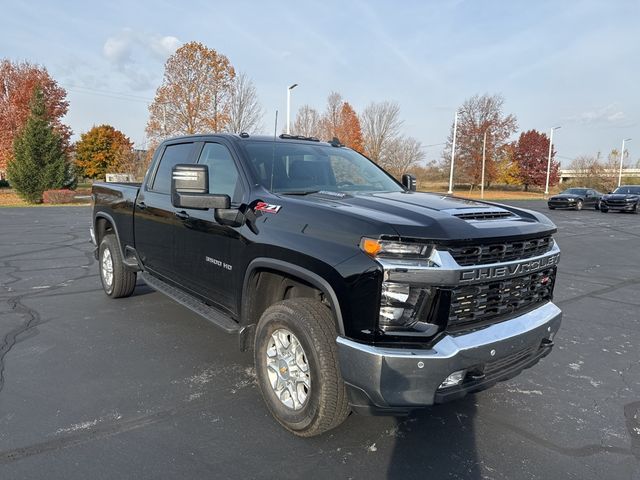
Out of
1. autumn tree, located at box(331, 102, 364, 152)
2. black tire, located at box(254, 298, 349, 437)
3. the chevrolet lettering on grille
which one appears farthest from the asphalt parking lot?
autumn tree, located at box(331, 102, 364, 152)

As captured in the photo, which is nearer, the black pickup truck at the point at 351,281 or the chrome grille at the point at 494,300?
the black pickup truck at the point at 351,281

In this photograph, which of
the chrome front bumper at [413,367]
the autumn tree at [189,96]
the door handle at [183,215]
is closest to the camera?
the chrome front bumper at [413,367]

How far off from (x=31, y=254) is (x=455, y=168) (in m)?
46.5

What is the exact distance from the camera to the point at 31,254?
30.0ft

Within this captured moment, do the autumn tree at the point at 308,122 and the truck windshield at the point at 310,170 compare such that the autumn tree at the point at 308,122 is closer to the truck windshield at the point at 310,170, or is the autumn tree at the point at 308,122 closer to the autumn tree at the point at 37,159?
the autumn tree at the point at 37,159

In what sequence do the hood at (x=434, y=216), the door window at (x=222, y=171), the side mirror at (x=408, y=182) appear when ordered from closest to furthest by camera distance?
1. the hood at (x=434, y=216)
2. the door window at (x=222, y=171)
3. the side mirror at (x=408, y=182)

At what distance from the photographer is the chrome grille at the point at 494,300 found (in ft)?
8.50

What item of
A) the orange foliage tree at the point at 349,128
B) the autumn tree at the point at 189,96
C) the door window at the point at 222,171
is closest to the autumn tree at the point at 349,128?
the orange foliage tree at the point at 349,128

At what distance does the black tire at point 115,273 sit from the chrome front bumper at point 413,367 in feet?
13.1

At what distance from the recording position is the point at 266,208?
3.20 meters

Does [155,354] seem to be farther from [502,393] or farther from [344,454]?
[502,393]

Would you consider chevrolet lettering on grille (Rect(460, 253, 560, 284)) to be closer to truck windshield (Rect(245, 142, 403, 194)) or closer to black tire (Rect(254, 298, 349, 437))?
black tire (Rect(254, 298, 349, 437))

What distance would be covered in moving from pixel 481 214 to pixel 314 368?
1.41 meters

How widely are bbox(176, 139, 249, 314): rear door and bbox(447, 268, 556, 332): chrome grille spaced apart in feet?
5.04
